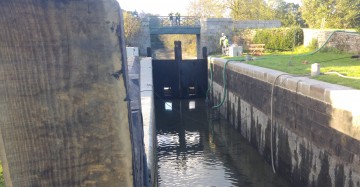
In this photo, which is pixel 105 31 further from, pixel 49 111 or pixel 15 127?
pixel 15 127

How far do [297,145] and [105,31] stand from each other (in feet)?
19.7

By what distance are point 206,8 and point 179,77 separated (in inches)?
615

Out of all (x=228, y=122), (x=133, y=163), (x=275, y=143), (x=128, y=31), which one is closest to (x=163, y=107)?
(x=228, y=122)

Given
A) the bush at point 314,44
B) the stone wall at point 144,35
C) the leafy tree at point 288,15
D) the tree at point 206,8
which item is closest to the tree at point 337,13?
the bush at point 314,44

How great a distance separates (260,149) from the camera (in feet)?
28.4

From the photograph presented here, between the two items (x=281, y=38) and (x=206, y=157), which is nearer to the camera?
(x=206, y=157)

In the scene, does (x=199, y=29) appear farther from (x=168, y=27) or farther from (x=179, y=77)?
(x=179, y=77)

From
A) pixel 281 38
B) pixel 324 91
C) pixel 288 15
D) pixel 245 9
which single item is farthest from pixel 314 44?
pixel 288 15

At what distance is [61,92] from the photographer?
1.00 meters

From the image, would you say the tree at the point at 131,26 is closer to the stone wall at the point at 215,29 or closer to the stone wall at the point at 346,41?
the stone wall at the point at 215,29

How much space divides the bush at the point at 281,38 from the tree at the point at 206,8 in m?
9.76

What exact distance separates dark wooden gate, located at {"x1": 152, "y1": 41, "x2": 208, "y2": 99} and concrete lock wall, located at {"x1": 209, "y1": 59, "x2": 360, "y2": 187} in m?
7.21

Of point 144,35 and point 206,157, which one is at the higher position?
point 144,35

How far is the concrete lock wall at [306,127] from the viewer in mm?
4523
